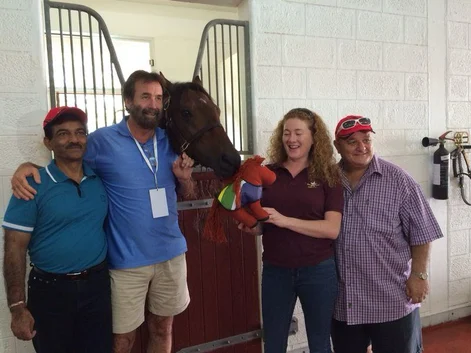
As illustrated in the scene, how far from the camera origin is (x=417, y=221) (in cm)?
156

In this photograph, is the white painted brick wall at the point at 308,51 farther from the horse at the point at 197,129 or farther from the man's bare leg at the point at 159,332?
the man's bare leg at the point at 159,332

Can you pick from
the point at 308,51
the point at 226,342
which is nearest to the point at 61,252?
the point at 226,342

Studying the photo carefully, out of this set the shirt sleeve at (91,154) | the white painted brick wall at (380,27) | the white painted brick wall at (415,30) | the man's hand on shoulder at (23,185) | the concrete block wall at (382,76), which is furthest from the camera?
the white painted brick wall at (415,30)

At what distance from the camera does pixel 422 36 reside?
8.79 ft

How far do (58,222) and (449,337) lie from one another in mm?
2770

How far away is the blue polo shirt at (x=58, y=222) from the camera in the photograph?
4.34 ft

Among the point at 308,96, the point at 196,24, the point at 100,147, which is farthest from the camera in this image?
the point at 196,24

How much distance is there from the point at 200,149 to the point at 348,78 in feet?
4.61

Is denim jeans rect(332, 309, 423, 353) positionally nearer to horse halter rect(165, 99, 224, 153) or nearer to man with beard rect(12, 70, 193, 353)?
man with beard rect(12, 70, 193, 353)

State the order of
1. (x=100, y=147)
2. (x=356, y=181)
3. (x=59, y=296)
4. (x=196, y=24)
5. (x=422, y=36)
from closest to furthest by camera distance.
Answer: (x=59, y=296)
(x=100, y=147)
(x=356, y=181)
(x=422, y=36)
(x=196, y=24)

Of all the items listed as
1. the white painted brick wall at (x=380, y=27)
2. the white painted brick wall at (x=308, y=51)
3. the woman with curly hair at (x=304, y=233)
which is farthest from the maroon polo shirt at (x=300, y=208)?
the white painted brick wall at (x=380, y=27)

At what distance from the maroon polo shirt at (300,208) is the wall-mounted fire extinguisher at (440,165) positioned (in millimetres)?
1522

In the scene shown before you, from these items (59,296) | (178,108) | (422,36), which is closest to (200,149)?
(178,108)

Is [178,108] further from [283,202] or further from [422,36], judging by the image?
[422,36]
